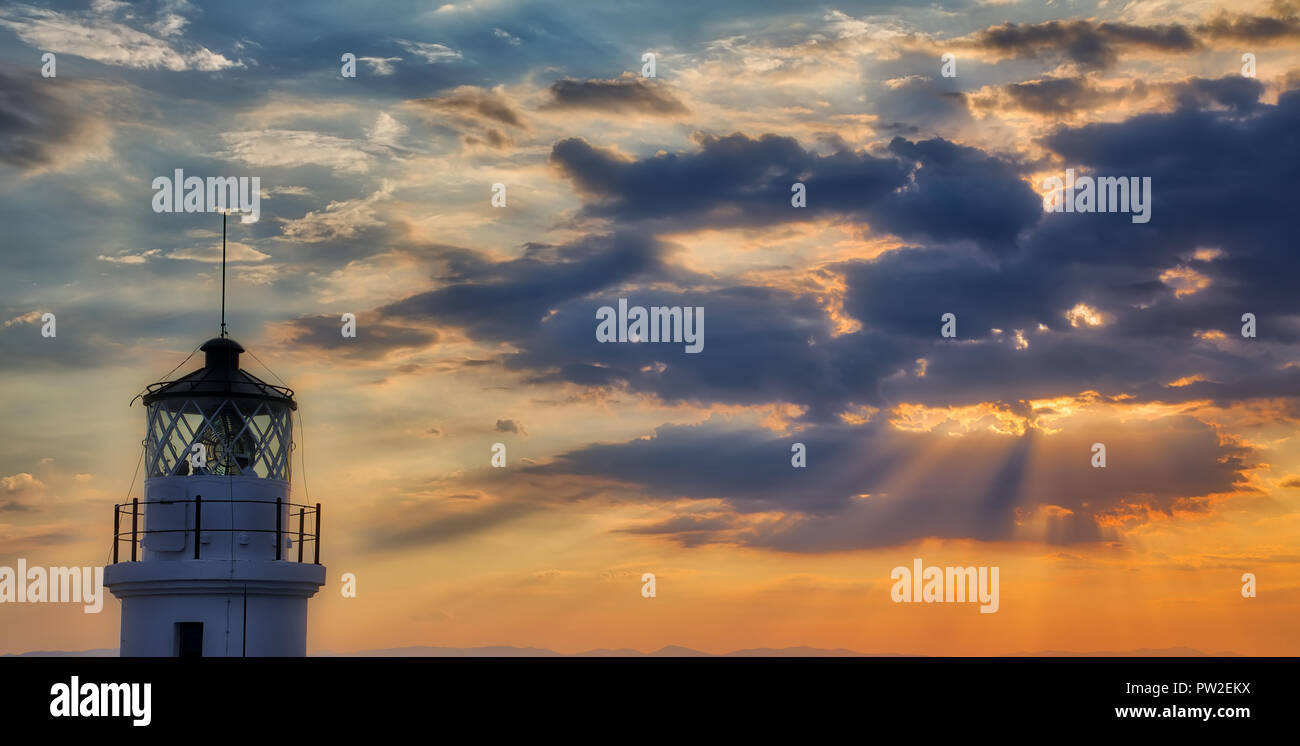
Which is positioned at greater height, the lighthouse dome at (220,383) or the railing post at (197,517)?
the lighthouse dome at (220,383)

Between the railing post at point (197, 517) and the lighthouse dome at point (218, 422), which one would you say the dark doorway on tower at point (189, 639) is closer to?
the railing post at point (197, 517)

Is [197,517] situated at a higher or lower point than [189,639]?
higher

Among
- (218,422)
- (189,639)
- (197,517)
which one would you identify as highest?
(218,422)

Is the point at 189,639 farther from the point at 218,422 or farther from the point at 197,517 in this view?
the point at 218,422

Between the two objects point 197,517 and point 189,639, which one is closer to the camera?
point 189,639

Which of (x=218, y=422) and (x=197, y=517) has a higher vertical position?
(x=218, y=422)

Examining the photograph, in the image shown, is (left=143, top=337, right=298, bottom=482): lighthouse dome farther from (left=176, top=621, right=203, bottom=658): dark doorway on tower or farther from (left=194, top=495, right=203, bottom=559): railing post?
(left=176, top=621, right=203, bottom=658): dark doorway on tower
